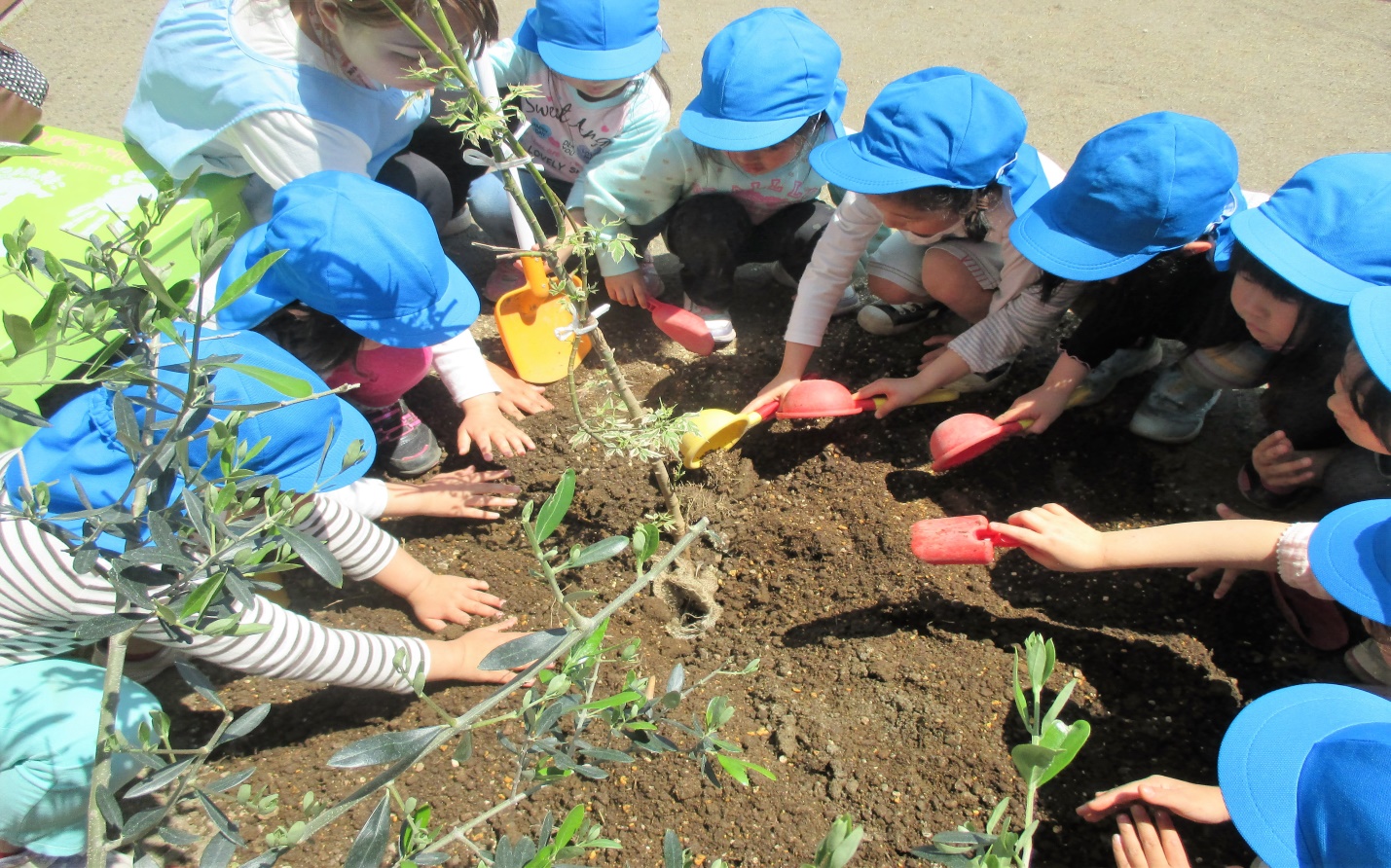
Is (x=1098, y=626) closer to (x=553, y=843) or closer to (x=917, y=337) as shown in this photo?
(x=917, y=337)

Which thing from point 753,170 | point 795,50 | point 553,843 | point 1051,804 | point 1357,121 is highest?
point 795,50

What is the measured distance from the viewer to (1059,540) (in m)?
1.47

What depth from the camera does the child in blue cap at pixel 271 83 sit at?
1856 millimetres

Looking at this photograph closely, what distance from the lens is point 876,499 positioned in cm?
190

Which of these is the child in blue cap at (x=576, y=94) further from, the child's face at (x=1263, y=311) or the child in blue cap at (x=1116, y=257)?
the child's face at (x=1263, y=311)

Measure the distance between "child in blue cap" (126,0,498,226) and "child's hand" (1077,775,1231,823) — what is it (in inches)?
70.3

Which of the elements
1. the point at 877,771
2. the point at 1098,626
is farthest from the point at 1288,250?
A: the point at 877,771

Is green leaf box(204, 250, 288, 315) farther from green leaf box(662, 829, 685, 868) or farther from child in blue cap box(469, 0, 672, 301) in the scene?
child in blue cap box(469, 0, 672, 301)

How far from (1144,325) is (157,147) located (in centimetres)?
225

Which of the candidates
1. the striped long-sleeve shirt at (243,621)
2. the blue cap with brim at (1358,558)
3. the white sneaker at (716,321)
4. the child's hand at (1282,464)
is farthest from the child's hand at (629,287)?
the blue cap with brim at (1358,558)

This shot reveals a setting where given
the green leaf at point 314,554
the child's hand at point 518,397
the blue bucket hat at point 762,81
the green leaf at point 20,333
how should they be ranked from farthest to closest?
the child's hand at point 518,397
the blue bucket hat at point 762,81
the green leaf at point 314,554
the green leaf at point 20,333

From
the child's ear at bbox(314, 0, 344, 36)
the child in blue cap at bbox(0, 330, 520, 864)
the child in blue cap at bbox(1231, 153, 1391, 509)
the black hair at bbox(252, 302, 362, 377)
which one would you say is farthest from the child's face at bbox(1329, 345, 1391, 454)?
the child's ear at bbox(314, 0, 344, 36)

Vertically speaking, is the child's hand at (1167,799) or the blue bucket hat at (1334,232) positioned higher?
the blue bucket hat at (1334,232)

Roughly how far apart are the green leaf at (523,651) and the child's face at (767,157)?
62.1 inches
